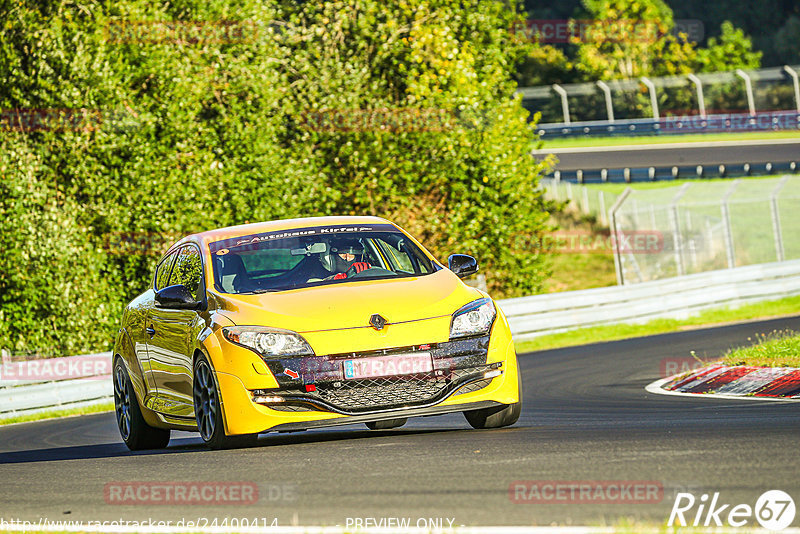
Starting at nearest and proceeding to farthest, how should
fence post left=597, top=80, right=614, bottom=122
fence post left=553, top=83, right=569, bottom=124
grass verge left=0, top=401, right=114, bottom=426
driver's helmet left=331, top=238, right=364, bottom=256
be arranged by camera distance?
driver's helmet left=331, top=238, right=364, bottom=256 < grass verge left=0, top=401, right=114, bottom=426 < fence post left=553, top=83, right=569, bottom=124 < fence post left=597, top=80, right=614, bottom=122

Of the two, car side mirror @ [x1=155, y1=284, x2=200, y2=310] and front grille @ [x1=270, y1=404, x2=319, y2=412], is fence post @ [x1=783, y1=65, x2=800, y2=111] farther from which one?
front grille @ [x1=270, y1=404, x2=319, y2=412]

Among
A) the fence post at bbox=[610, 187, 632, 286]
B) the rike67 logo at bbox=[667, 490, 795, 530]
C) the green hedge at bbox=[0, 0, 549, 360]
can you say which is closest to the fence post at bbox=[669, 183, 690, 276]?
the fence post at bbox=[610, 187, 632, 286]

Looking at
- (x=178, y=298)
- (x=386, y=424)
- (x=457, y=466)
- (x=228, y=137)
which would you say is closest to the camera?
(x=457, y=466)

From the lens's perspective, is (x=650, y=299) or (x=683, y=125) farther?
(x=683, y=125)

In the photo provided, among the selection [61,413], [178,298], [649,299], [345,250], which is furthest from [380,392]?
[649,299]

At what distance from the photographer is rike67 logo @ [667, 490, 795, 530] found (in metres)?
5.28

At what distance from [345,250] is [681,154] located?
48.4 m

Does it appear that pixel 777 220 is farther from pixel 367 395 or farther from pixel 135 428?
pixel 367 395

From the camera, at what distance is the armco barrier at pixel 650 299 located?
23.1 m

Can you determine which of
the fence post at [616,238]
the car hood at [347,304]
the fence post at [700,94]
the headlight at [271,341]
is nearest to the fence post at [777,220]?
the fence post at [616,238]

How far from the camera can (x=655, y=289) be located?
24703 millimetres

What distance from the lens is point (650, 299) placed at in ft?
80.6

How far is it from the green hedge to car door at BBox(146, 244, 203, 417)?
497 inches

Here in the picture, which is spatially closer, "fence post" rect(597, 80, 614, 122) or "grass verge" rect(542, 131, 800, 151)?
"grass verge" rect(542, 131, 800, 151)
